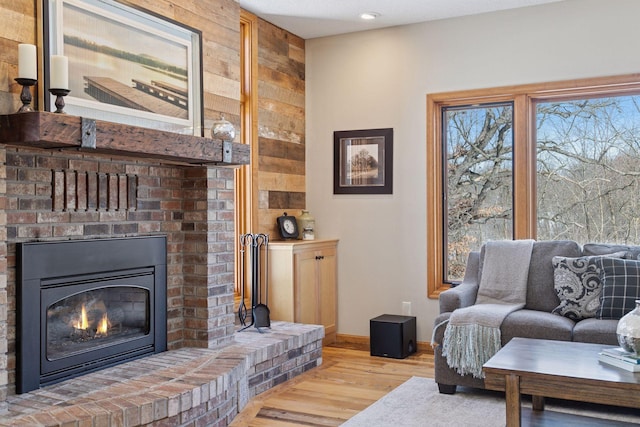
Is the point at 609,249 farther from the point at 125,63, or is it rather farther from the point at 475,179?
the point at 125,63

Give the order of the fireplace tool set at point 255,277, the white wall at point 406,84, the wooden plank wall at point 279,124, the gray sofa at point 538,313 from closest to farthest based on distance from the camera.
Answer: the gray sofa at point 538,313 → the fireplace tool set at point 255,277 → the white wall at point 406,84 → the wooden plank wall at point 279,124

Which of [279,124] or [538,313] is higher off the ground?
[279,124]

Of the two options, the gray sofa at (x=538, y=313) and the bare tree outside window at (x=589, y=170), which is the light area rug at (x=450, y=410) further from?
the bare tree outside window at (x=589, y=170)

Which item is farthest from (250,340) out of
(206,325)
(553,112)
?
(553,112)

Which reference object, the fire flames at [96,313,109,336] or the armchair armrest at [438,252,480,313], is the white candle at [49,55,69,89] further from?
the armchair armrest at [438,252,480,313]

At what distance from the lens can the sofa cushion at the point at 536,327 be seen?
3697 mm

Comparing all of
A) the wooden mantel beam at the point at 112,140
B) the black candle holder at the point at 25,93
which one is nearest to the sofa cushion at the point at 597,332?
the wooden mantel beam at the point at 112,140

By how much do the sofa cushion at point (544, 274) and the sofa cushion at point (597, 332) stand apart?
0.43 metres

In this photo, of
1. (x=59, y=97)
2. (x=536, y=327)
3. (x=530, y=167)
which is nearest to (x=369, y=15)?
(x=530, y=167)

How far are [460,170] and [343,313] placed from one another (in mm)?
1611

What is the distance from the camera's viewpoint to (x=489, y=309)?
399 centimetres

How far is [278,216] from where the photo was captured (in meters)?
5.35

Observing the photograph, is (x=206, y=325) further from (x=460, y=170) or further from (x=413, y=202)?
(x=460, y=170)

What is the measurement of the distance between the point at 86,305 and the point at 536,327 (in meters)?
2.57
